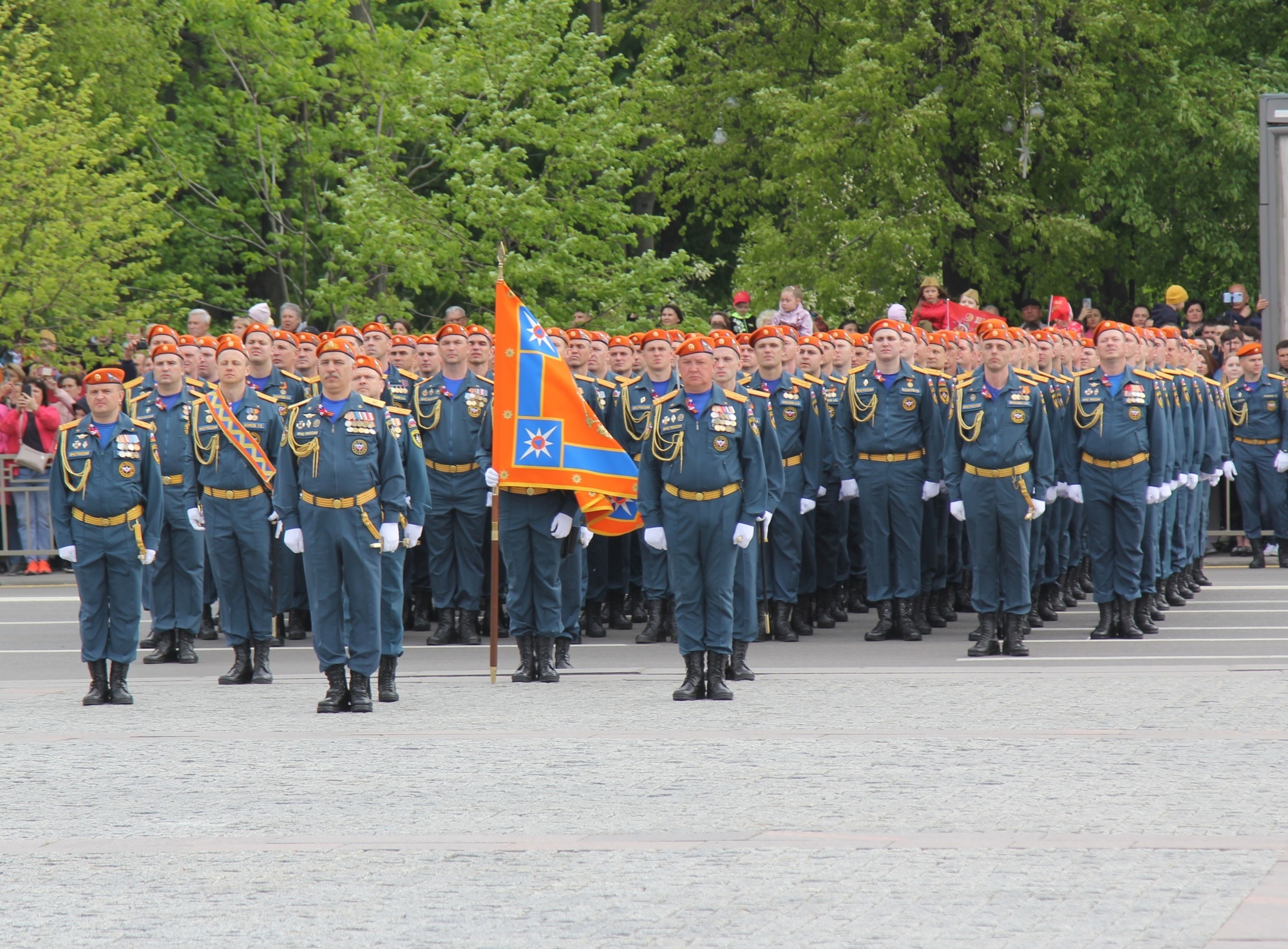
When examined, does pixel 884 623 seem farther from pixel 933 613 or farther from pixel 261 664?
pixel 261 664

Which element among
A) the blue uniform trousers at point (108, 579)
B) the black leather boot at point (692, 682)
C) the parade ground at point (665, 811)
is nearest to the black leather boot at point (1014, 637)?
the parade ground at point (665, 811)

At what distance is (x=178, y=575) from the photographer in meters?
14.7

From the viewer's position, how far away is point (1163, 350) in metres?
17.2

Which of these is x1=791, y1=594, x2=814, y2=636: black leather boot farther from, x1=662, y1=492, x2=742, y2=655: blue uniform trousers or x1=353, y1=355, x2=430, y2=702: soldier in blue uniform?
x1=353, y1=355, x2=430, y2=702: soldier in blue uniform

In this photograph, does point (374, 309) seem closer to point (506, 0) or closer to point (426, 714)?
point (506, 0)

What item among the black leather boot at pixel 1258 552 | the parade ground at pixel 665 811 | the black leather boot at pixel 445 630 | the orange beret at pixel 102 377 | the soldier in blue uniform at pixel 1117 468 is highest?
the orange beret at pixel 102 377

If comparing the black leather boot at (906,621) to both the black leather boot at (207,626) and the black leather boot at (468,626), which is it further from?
the black leather boot at (207,626)

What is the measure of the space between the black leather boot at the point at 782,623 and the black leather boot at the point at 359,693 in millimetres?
4683

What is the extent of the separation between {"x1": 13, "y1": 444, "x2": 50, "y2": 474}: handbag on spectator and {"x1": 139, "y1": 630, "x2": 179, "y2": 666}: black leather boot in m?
7.27

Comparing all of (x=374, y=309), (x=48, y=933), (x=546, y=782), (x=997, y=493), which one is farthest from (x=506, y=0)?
(x=48, y=933)

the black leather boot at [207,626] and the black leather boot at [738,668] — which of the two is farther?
the black leather boot at [207,626]

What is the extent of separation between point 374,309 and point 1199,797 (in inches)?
828

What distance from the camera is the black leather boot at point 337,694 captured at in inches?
455

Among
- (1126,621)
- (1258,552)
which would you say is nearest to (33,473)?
(1126,621)
